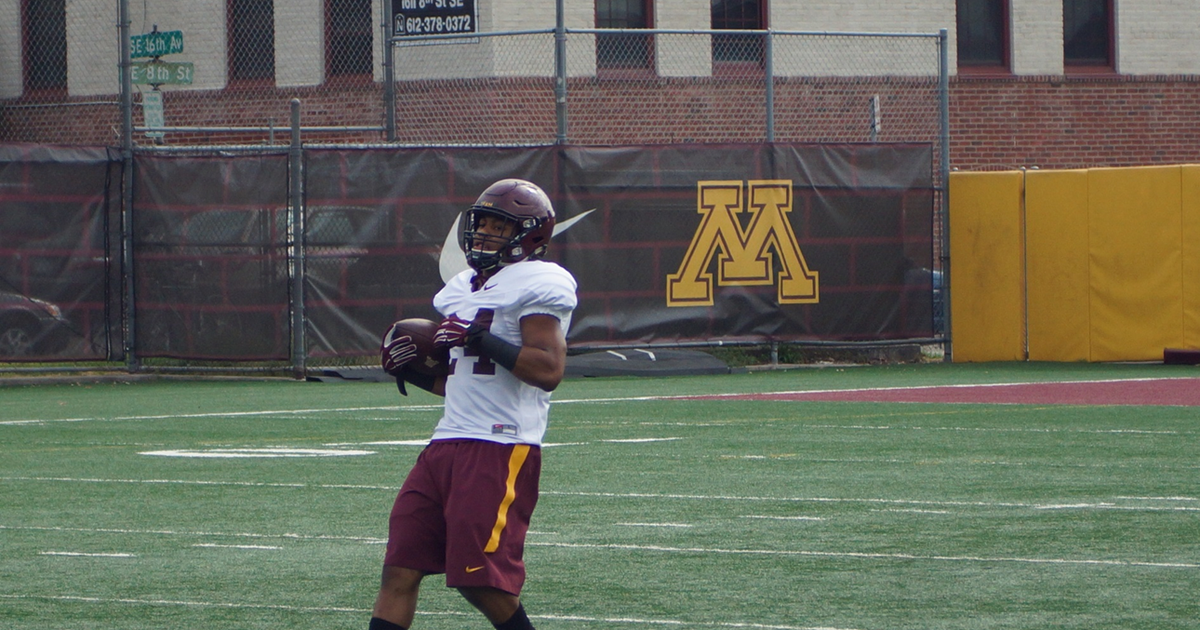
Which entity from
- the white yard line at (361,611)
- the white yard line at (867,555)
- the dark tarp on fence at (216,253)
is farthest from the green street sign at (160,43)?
the white yard line at (361,611)

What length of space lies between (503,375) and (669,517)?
12.4 feet

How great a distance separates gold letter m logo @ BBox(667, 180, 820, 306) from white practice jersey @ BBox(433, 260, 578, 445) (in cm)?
1483

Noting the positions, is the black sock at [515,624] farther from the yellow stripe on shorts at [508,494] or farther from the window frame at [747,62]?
the window frame at [747,62]

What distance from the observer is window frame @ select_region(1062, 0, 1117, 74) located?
27.8 meters

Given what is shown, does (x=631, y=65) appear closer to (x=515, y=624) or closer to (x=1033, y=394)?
(x=1033, y=394)

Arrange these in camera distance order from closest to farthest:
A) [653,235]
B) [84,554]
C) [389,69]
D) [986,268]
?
[84,554] → [653,235] → [986,268] → [389,69]

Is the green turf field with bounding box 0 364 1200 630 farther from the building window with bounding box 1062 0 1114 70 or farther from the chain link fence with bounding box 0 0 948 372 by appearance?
the building window with bounding box 1062 0 1114 70

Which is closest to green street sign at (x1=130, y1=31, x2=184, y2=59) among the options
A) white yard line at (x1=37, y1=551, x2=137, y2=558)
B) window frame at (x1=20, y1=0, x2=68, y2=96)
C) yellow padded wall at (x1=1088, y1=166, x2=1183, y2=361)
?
window frame at (x1=20, y1=0, x2=68, y2=96)

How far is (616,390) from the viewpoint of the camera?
17.6 meters

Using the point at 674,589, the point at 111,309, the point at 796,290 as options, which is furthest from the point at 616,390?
the point at 674,589

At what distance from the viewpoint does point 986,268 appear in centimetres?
2144

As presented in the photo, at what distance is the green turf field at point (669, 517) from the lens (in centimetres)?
663

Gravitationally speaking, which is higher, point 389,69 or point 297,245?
point 389,69

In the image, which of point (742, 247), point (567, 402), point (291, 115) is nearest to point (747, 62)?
point (742, 247)
